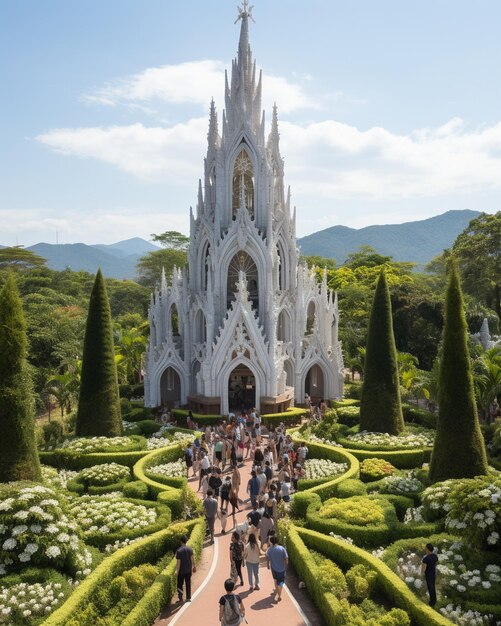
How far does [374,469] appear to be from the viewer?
789 inches

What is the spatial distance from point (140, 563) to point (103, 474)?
265 inches

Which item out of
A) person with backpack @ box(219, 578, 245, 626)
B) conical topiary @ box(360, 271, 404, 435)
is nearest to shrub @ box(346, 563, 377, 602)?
person with backpack @ box(219, 578, 245, 626)

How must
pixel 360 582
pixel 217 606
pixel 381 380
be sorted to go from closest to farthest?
pixel 360 582, pixel 217 606, pixel 381 380

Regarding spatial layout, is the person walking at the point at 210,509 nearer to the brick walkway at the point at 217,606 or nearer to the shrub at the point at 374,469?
the brick walkway at the point at 217,606

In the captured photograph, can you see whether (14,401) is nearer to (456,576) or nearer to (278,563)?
(278,563)

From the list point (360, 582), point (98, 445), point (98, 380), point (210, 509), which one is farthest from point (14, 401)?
point (360, 582)

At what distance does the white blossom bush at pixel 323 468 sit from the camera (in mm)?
20078

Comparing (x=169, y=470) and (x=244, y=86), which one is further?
(x=244, y=86)

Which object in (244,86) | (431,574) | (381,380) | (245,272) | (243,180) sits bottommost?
(431,574)

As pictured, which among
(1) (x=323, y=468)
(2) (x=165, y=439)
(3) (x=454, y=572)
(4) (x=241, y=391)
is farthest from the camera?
(4) (x=241, y=391)

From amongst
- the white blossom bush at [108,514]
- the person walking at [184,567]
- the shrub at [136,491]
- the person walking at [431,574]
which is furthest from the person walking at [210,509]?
the person walking at [431,574]

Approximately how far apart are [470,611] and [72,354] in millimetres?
35382

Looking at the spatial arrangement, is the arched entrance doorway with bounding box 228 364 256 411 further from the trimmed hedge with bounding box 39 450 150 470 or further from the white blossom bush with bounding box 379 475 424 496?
the white blossom bush with bounding box 379 475 424 496

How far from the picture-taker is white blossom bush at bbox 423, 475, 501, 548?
1276cm
